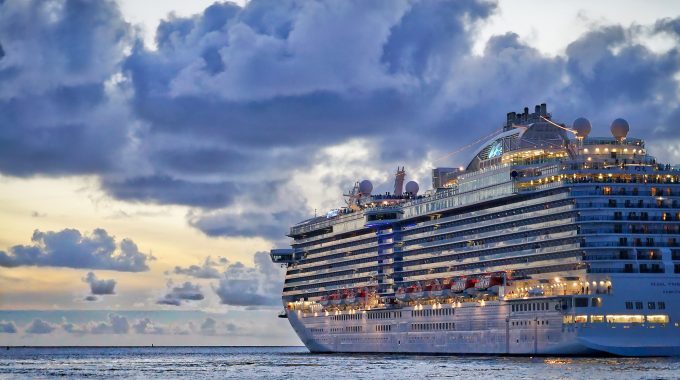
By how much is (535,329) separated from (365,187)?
6694cm

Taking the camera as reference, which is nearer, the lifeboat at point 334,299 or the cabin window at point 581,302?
the cabin window at point 581,302

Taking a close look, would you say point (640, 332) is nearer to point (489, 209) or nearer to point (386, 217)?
point (489, 209)

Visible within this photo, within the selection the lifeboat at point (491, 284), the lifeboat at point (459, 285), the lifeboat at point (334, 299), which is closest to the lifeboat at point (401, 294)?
the lifeboat at point (459, 285)

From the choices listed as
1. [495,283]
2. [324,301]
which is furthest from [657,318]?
[324,301]

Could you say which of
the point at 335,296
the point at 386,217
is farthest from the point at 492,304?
the point at 335,296

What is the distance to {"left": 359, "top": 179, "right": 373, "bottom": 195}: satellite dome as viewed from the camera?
18750 cm

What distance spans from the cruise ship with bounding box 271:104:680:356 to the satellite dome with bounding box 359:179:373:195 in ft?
34.9

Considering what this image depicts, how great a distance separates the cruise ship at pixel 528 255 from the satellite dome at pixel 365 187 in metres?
10.6

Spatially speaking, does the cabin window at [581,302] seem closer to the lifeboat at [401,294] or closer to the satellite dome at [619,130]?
the satellite dome at [619,130]

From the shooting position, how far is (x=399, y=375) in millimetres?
112062

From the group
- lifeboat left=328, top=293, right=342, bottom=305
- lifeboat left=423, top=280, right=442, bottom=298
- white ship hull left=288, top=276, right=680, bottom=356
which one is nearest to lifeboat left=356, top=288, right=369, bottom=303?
white ship hull left=288, top=276, right=680, bottom=356

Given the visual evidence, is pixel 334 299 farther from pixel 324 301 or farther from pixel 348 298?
pixel 348 298

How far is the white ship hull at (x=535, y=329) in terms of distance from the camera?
117812 millimetres

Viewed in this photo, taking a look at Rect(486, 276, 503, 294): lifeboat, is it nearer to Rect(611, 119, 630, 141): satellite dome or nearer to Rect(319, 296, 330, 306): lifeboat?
Rect(611, 119, 630, 141): satellite dome
